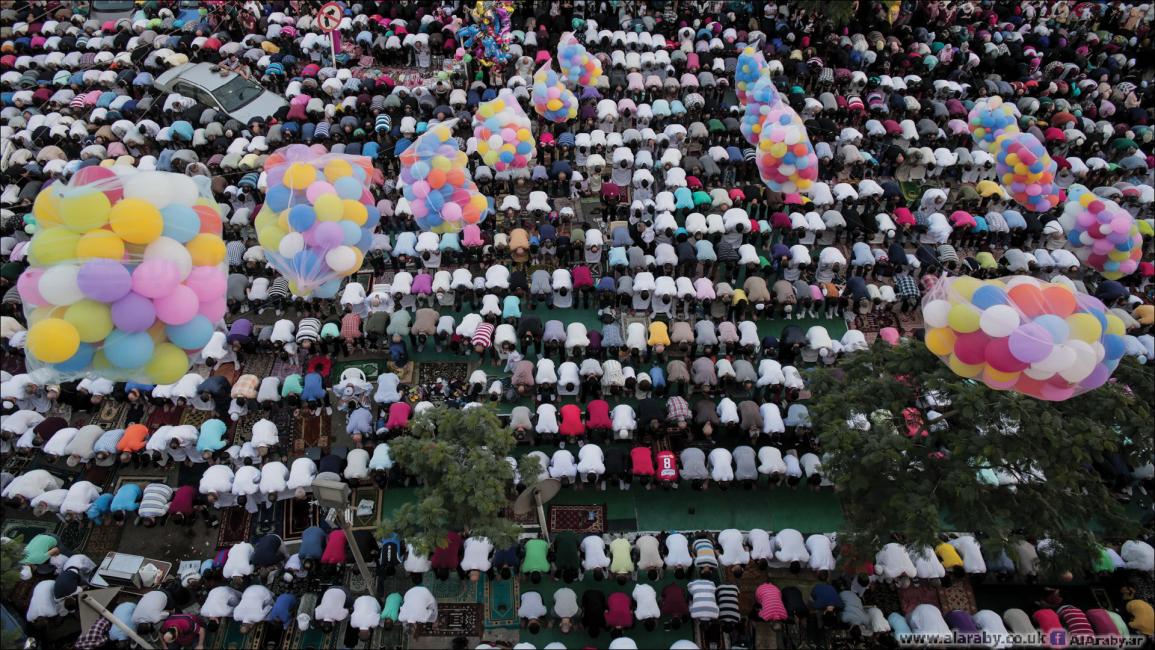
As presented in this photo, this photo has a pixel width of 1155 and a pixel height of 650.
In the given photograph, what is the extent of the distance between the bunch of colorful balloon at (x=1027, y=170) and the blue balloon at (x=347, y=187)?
1275 cm

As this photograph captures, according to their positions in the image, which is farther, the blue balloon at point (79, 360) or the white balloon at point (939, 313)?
the white balloon at point (939, 313)

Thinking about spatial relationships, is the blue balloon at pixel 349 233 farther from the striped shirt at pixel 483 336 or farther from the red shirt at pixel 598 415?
the red shirt at pixel 598 415

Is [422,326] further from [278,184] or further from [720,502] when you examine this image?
[720,502]

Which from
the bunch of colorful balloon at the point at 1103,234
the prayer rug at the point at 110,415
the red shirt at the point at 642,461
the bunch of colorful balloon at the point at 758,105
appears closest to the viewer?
the red shirt at the point at 642,461

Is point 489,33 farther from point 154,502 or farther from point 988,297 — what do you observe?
point 988,297

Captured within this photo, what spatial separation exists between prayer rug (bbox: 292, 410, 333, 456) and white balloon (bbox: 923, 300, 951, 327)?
29.8ft

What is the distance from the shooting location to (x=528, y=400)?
12.1 metres

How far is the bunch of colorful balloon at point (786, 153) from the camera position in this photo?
13.3 m

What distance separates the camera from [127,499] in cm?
1014

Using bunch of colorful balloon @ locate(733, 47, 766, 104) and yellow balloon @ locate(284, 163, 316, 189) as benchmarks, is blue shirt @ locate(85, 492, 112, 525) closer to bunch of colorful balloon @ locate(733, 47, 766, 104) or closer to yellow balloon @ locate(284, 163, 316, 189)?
yellow balloon @ locate(284, 163, 316, 189)

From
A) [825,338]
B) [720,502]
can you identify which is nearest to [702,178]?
[825,338]

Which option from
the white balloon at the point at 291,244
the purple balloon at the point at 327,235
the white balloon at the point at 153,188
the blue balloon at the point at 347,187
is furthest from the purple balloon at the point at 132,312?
the blue balloon at the point at 347,187

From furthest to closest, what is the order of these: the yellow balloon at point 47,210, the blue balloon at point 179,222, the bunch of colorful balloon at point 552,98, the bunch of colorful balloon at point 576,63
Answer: the bunch of colorful balloon at point 576,63 < the bunch of colorful balloon at point 552,98 < the blue balloon at point 179,222 < the yellow balloon at point 47,210

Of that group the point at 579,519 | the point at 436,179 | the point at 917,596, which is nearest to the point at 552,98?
the point at 436,179
